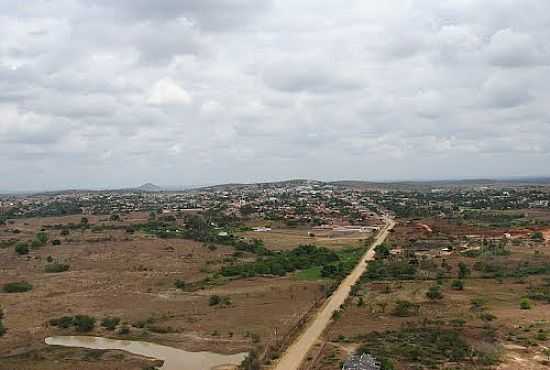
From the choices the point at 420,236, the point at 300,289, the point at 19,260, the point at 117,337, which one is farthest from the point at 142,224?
the point at 117,337

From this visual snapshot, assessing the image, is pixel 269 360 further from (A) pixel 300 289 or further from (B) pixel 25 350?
(A) pixel 300 289

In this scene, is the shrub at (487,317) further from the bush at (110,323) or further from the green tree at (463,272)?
the bush at (110,323)

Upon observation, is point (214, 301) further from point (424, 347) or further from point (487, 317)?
point (487, 317)

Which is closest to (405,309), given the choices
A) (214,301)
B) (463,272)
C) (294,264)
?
(214,301)

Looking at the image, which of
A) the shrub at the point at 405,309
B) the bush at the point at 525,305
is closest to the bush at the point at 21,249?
the shrub at the point at 405,309

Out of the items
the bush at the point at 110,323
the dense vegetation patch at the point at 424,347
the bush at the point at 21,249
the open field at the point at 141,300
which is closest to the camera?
the dense vegetation patch at the point at 424,347

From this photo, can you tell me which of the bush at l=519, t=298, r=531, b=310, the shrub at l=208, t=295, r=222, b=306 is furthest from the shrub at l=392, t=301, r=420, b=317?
the shrub at l=208, t=295, r=222, b=306

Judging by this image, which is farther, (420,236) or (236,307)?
(420,236)
